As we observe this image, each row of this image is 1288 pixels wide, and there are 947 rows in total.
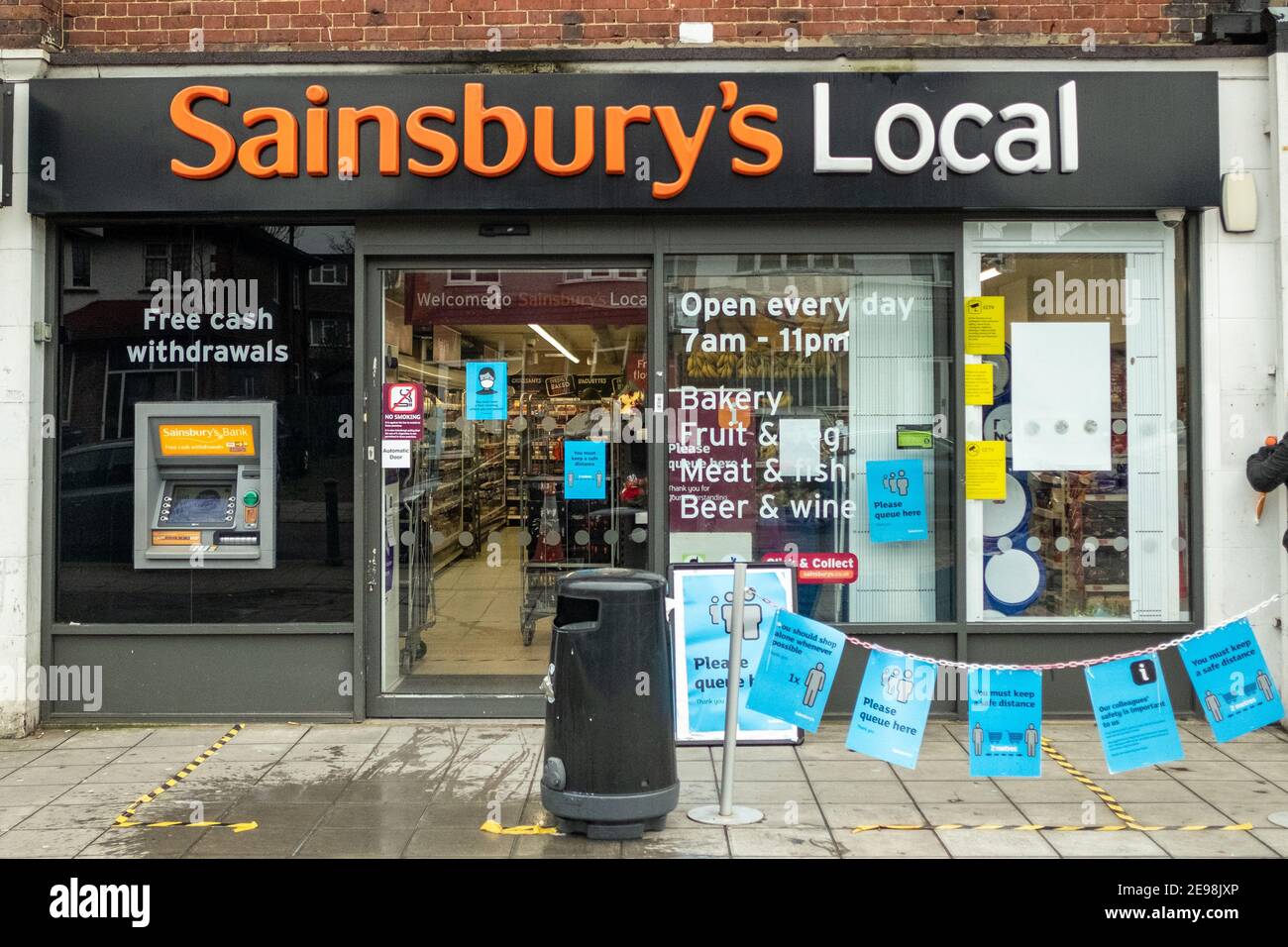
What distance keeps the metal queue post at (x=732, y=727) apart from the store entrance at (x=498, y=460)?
2.24m

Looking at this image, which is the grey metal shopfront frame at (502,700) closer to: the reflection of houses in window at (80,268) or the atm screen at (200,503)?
the reflection of houses in window at (80,268)

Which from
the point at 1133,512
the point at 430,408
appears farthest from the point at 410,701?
the point at 1133,512

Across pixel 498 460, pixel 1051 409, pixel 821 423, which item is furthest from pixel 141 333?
pixel 1051 409

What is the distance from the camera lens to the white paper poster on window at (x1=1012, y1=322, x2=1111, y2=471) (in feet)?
24.9

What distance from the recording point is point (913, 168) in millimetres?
7199

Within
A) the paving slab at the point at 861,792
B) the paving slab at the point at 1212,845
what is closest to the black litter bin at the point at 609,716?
the paving slab at the point at 861,792

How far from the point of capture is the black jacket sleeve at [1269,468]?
7023 millimetres

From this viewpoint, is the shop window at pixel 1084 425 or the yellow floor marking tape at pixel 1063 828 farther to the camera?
the shop window at pixel 1084 425

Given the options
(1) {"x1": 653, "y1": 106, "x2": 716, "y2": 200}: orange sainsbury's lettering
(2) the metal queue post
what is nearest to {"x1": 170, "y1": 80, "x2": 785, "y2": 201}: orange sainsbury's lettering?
(1) {"x1": 653, "y1": 106, "x2": 716, "y2": 200}: orange sainsbury's lettering

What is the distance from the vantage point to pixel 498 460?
779cm

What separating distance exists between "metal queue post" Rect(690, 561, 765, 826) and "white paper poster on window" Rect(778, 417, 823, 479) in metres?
2.21

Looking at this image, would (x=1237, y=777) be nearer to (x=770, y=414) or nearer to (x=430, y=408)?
(x=770, y=414)

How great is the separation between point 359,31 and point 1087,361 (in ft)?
17.0

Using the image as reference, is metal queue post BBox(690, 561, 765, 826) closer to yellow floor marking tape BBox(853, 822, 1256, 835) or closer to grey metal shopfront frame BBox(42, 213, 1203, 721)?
yellow floor marking tape BBox(853, 822, 1256, 835)
